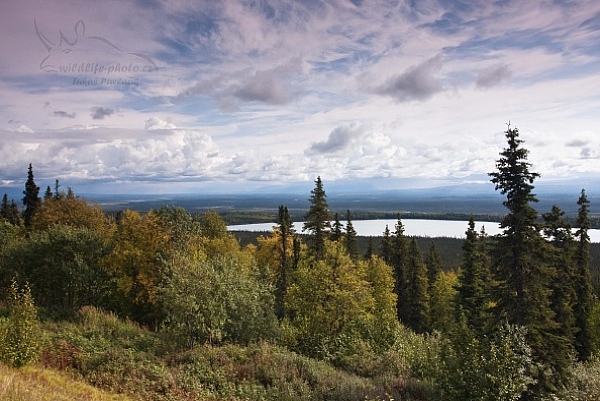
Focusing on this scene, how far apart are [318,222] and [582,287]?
80.2 feet

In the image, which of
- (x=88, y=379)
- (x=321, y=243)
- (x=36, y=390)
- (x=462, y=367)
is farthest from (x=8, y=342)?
(x=321, y=243)

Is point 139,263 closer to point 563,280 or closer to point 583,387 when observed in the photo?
point 583,387

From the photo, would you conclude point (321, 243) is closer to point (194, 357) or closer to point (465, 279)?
point (465, 279)

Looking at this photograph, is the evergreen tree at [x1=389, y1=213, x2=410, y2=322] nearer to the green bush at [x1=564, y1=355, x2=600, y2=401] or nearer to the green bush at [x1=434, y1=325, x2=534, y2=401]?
the green bush at [x1=564, y1=355, x2=600, y2=401]

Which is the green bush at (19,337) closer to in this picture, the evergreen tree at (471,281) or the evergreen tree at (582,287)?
the evergreen tree at (471,281)

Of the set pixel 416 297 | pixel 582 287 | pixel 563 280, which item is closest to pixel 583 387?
pixel 563 280

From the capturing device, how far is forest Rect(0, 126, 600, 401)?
52.0ft

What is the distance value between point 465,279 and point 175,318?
27542mm

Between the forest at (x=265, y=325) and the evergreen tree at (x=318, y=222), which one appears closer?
the forest at (x=265, y=325)

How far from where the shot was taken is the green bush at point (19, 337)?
14195 millimetres

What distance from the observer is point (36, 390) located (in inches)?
450

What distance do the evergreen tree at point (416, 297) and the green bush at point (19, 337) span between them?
48.8 m

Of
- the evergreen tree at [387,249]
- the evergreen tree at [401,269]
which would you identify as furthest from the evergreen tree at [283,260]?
the evergreen tree at [387,249]

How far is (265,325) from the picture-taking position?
26.3 metres
